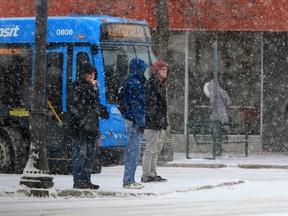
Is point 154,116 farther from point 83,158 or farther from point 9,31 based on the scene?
point 9,31

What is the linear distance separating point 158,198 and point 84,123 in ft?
5.42

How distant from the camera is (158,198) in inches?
624

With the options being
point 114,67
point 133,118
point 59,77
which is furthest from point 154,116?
point 114,67

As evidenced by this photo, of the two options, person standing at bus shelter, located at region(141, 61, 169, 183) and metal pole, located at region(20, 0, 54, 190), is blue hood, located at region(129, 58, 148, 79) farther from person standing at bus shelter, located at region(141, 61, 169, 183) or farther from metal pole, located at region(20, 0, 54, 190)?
metal pole, located at region(20, 0, 54, 190)

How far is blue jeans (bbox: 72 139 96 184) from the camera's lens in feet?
54.3

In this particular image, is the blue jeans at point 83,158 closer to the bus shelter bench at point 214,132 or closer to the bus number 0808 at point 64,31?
the bus number 0808 at point 64,31

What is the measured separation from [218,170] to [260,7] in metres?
6.04

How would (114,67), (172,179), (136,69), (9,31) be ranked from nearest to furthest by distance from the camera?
(136,69) → (172,179) → (114,67) → (9,31)

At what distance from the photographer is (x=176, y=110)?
2975cm

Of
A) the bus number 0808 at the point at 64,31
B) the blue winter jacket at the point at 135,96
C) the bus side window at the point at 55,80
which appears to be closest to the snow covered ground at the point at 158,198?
the blue winter jacket at the point at 135,96

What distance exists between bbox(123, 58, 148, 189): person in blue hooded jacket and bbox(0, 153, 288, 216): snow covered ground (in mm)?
337

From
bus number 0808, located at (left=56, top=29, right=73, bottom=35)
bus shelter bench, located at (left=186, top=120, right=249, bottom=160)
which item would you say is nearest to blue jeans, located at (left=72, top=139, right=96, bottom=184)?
bus number 0808, located at (left=56, top=29, right=73, bottom=35)

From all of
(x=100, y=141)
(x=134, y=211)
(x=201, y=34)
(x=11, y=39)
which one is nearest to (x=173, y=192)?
(x=134, y=211)

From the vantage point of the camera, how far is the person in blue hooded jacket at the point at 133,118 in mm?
16828
